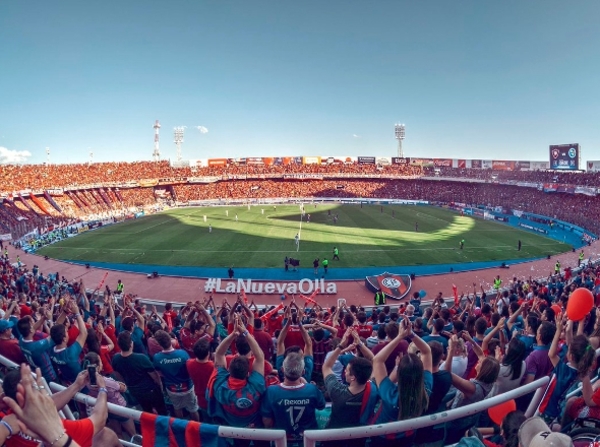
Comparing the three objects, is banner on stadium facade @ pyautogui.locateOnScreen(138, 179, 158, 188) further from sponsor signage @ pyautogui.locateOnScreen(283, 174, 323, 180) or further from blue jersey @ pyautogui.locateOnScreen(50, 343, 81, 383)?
blue jersey @ pyautogui.locateOnScreen(50, 343, 81, 383)

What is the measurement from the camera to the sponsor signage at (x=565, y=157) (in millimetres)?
58875

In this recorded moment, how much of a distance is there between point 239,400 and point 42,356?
4.00 m

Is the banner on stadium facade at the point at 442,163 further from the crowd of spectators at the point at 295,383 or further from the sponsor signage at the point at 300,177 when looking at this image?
the crowd of spectators at the point at 295,383

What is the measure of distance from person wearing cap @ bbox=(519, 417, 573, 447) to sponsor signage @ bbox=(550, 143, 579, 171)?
68267 mm

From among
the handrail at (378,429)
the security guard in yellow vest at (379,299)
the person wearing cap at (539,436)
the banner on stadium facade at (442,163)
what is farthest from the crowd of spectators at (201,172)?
the person wearing cap at (539,436)

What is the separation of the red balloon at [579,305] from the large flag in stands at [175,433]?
505 centimetres

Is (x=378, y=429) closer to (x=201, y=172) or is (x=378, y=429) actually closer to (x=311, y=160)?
(x=201, y=172)

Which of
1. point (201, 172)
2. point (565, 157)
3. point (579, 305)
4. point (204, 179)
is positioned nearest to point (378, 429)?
point (579, 305)

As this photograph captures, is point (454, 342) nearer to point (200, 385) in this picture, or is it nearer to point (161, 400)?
point (200, 385)

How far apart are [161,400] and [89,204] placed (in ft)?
224

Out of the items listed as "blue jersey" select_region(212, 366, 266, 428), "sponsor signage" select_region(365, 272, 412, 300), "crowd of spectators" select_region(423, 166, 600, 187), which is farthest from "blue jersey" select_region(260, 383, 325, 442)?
"crowd of spectators" select_region(423, 166, 600, 187)

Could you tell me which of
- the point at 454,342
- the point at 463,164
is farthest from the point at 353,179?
the point at 454,342

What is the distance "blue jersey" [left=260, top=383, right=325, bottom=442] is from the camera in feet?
13.8

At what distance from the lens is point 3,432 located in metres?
2.98
